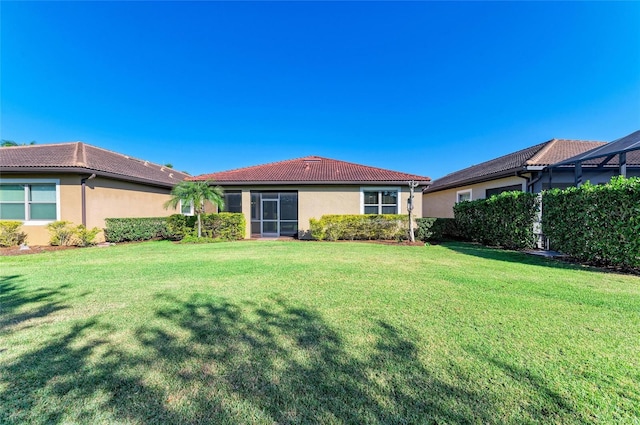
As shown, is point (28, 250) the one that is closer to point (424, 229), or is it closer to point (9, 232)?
point (9, 232)

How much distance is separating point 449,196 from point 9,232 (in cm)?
2238

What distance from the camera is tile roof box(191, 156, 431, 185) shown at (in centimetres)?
1330

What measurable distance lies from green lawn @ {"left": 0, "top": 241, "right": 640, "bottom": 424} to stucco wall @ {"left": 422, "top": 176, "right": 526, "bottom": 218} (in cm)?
816

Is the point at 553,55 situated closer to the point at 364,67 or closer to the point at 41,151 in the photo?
the point at 364,67

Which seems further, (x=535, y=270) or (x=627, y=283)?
(x=535, y=270)

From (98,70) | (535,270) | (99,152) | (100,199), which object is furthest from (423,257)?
(98,70)

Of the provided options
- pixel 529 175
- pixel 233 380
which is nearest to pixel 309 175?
pixel 529 175

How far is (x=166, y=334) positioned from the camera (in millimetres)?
3068

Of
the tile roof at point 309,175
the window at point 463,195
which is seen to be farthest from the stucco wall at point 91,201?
the window at point 463,195

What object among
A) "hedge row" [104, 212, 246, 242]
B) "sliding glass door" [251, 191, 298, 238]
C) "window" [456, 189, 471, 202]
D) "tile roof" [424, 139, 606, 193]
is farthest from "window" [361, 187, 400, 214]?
"hedge row" [104, 212, 246, 242]

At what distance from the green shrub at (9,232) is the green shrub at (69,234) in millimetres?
1173

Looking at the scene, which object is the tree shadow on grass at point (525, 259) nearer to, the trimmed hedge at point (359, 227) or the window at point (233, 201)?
the trimmed hedge at point (359, 227)

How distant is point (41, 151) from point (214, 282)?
1463 cm

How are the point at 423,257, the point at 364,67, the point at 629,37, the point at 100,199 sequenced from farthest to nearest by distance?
the point at 364,67 → the point at 100,199 → the point at 629,37 → the point at 423,257
